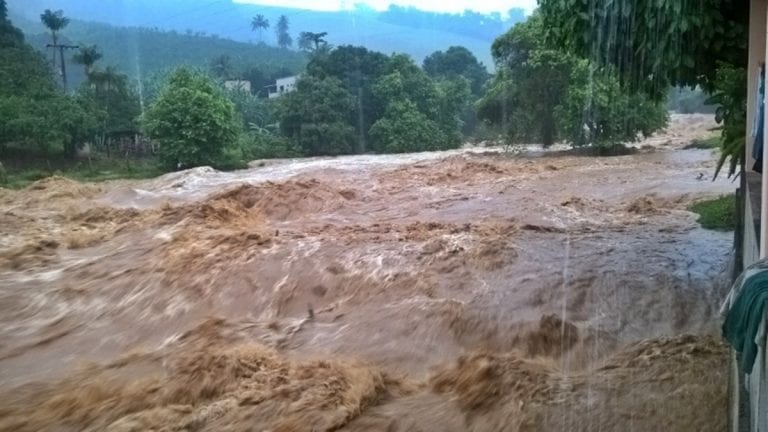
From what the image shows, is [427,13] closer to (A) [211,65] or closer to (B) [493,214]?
(A) [211,65]

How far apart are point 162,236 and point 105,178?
10.3 ft

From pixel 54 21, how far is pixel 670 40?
10.7m

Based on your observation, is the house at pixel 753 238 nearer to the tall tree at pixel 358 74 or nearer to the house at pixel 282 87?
the tall tree at pixel 358 74

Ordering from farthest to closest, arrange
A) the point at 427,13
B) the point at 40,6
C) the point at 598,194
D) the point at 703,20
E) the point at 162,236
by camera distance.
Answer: the point at 427,13 → the point at 40,6 → the point at 598,194 → the point at 162,236 → the point at 703,20

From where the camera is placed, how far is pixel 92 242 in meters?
10.1

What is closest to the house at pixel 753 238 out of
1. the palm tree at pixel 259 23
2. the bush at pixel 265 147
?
the bush at pixel 265 147

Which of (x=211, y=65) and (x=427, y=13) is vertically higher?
(x=427, y=13)

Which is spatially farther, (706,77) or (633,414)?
(706,77)

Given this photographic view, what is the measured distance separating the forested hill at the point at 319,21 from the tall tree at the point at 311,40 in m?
0.11

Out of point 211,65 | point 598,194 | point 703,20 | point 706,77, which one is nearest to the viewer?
point 703,20

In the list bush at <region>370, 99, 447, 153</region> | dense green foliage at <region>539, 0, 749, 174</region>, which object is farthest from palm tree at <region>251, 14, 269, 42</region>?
dense green foliage at <region>539, 0, 749, 174</region>

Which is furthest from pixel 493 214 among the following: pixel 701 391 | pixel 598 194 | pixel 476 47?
pixel 476 47

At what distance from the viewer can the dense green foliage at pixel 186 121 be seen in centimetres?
1311

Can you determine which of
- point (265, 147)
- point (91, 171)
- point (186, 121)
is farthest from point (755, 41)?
point (265, 147)
